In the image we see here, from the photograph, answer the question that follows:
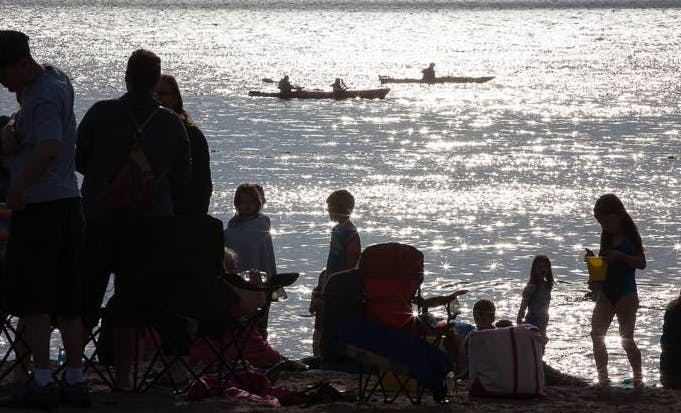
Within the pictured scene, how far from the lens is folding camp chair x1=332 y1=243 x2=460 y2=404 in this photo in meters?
7.45

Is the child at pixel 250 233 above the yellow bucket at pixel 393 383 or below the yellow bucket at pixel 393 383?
above

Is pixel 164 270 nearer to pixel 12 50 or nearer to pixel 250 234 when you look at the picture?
pixel 12 50

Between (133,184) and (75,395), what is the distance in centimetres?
103

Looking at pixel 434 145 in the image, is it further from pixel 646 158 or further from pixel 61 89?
pixel 61 89

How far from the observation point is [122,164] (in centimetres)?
740

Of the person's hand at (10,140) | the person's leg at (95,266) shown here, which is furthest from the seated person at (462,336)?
the person's hand at (10,140)

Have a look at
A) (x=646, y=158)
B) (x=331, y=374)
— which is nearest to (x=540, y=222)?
(x=646, y=158)

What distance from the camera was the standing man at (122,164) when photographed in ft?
24.1

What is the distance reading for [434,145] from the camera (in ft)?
140

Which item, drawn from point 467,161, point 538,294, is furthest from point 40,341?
point 467,161

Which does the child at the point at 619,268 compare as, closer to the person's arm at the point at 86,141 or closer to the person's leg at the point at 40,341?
the person's arm at the point at 86,141

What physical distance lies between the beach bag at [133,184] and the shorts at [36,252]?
51 centimetres

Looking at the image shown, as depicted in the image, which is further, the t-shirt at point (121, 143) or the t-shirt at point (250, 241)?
the t-shirt at point (250, 241)

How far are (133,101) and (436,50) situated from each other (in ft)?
385
